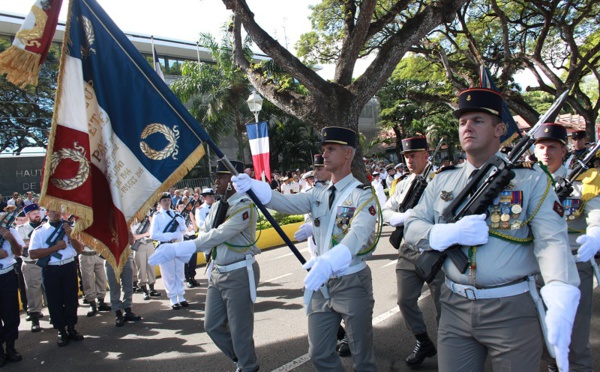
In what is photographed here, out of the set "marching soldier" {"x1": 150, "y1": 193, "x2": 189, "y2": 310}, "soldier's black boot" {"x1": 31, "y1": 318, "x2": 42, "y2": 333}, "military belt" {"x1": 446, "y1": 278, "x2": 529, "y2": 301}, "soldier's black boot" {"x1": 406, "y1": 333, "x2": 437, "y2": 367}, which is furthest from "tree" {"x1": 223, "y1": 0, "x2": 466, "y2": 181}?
"military belt" {"x1": 446, "y1": 278, "x2": 529, "y2": 301}

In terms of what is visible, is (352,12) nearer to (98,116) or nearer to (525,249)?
(98,116)

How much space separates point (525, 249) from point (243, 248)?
8.65 feet

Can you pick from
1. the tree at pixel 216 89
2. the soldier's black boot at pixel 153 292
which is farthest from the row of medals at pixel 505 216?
the tree at pixel 216 89

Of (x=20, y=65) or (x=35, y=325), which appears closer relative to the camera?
(x=20, y=65)

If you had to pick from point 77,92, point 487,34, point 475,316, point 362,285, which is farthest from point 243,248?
point 487,34

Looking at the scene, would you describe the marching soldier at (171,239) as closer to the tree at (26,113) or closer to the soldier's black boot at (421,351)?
the soldier's black boot at (421,351)

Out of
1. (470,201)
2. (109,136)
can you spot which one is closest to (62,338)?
(109,136)

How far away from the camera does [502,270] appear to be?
235 cm

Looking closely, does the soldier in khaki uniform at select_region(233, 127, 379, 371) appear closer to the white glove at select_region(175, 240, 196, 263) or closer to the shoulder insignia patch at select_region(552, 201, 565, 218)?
the white glove at select_region(175, 240, 196, 263)

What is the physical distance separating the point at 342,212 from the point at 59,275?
4.77m

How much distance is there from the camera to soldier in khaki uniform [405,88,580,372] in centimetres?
218

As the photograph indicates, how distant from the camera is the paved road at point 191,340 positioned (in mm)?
4805

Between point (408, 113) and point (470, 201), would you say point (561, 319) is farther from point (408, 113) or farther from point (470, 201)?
point (408, 113)

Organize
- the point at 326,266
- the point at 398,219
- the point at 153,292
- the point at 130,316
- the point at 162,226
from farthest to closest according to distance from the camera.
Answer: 1. the point at 153,292
2. the point at 162,226
3. the point at 130,316
4. the point at 398,219
5. the point at 326,266
